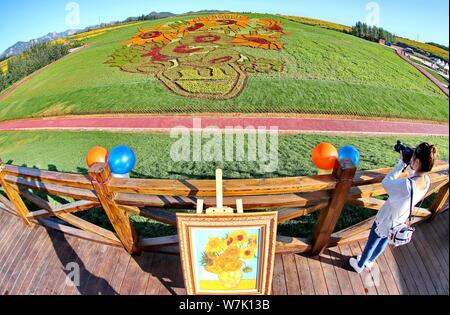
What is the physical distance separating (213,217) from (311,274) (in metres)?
2.14

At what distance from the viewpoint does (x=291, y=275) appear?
13.0 ft

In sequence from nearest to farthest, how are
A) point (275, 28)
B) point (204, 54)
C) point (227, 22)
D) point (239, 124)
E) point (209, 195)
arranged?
point (209, 195) → point (239, 124) → point (204, 54) → point (275, 28) → point (227, 22)

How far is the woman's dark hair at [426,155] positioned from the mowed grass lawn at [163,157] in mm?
2553

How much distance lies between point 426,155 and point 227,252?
218 cm

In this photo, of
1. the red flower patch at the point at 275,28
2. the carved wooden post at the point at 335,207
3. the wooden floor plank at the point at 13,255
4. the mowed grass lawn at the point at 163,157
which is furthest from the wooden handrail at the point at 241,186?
the red flower patch at the point at 275,28

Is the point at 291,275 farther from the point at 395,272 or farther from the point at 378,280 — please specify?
the point at 395,272

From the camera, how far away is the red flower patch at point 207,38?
1726cm

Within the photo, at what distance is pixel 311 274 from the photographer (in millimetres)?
3969

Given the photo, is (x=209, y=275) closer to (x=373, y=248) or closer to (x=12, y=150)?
(x=373, y=248)

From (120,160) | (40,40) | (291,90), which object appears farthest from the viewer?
(40,40)

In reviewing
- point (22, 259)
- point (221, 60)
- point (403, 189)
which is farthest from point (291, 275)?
point (221, 60)

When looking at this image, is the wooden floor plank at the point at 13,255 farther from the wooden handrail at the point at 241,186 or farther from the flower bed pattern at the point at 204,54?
the flower bed pattern at the point at 204,54

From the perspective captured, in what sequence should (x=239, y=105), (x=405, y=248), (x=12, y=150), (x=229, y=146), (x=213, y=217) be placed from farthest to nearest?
(x=239, y=105) → (x=12, y=150) → (x=229, y=146) → (x=405, y=248) → (x=213, y=217)
